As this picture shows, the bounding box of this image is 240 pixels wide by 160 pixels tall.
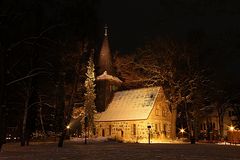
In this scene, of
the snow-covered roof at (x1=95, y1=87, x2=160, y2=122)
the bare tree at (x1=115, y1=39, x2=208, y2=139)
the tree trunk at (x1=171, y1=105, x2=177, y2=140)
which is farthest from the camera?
the snow-covered roof at (x1=95, y1=87, x2=160, y2=122)

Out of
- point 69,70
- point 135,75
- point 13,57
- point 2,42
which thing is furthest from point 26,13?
point 135,75

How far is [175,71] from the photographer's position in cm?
4147

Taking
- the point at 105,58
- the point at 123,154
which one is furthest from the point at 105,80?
the point at 123,154

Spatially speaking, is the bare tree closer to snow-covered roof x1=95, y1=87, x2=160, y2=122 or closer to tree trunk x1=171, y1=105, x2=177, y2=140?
tree trunk x1=171, y1=105, x2=177, y2=140

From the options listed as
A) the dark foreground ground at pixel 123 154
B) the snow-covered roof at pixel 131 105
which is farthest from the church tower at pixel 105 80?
the dark foreground ground at pixel 123 154

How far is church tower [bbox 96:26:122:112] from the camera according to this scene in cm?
5656

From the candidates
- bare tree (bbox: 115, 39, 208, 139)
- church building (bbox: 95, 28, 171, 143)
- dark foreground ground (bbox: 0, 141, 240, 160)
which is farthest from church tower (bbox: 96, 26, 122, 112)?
dark foreground ground (bbox: 0, 141, 240, 160)

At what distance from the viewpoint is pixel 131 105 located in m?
52.8

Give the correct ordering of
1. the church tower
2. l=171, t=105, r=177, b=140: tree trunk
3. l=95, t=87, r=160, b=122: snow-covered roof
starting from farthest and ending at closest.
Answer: the church tower, l=95, t=87, r=160, b=122: snow-covered roof, l=171, t=105, r=177, b=140: tree trunk

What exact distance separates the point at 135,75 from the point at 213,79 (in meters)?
10.7

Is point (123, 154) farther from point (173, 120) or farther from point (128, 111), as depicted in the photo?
point (128, 111)

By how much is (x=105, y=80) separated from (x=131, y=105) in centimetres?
678

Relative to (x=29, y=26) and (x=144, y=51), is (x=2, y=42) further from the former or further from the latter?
(x=144, y=51)

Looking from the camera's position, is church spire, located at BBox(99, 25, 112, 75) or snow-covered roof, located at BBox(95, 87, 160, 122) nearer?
snow-covered roof, located at BBox(95, 87, 160, 122)
